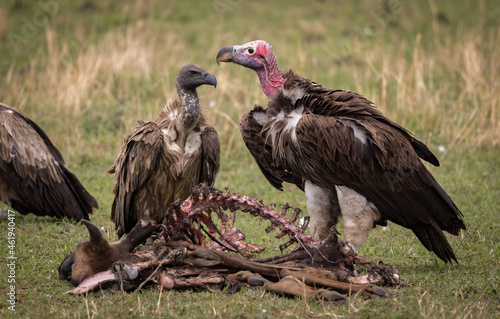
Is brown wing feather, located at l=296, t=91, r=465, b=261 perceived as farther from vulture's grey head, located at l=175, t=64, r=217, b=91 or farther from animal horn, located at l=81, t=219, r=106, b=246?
animal horn, located at l=81, t=219, r=106, b=246

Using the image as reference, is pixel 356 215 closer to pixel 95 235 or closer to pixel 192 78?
pixel 192 78

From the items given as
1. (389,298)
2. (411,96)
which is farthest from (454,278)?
(411,96)

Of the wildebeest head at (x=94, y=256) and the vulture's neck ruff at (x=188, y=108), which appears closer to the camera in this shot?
the wildebeest head at (x=94, y=256)

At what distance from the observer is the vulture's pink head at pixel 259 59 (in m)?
5.55

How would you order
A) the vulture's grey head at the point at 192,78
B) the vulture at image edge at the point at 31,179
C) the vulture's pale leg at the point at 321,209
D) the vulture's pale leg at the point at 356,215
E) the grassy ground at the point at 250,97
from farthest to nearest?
the vulture at image edge at the point at 31,179 < the vulture's grey head at the point at 192,78 < the vulture's pale leg at the point at 321,209 < the vulture's pale leg at the point at 356,215 < the grassy ground at the point at 250,97

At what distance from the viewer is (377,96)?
393 inches

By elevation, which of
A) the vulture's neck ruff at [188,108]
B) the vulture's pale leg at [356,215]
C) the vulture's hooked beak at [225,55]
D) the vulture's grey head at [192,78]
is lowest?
the vulture's pale leg at [356,215]

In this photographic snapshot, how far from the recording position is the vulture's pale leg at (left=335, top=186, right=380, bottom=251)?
16.5 ft

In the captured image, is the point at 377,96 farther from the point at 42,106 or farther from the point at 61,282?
the point at 61,282

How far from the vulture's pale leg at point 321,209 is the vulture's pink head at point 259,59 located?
3.05 ft

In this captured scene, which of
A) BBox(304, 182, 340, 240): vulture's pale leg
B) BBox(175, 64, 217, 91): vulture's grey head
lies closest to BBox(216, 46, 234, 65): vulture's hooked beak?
BBox(175, 64, 217, 91): vulture's grey head

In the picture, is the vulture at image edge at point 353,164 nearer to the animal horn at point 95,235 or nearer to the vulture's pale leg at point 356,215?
the vulture's pale leg at point 356,215

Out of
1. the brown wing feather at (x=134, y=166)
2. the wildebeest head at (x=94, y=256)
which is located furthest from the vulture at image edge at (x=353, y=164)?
the wildebeest head at (x=94, y=256)

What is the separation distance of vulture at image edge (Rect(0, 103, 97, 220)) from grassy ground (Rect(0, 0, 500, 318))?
170 mm
